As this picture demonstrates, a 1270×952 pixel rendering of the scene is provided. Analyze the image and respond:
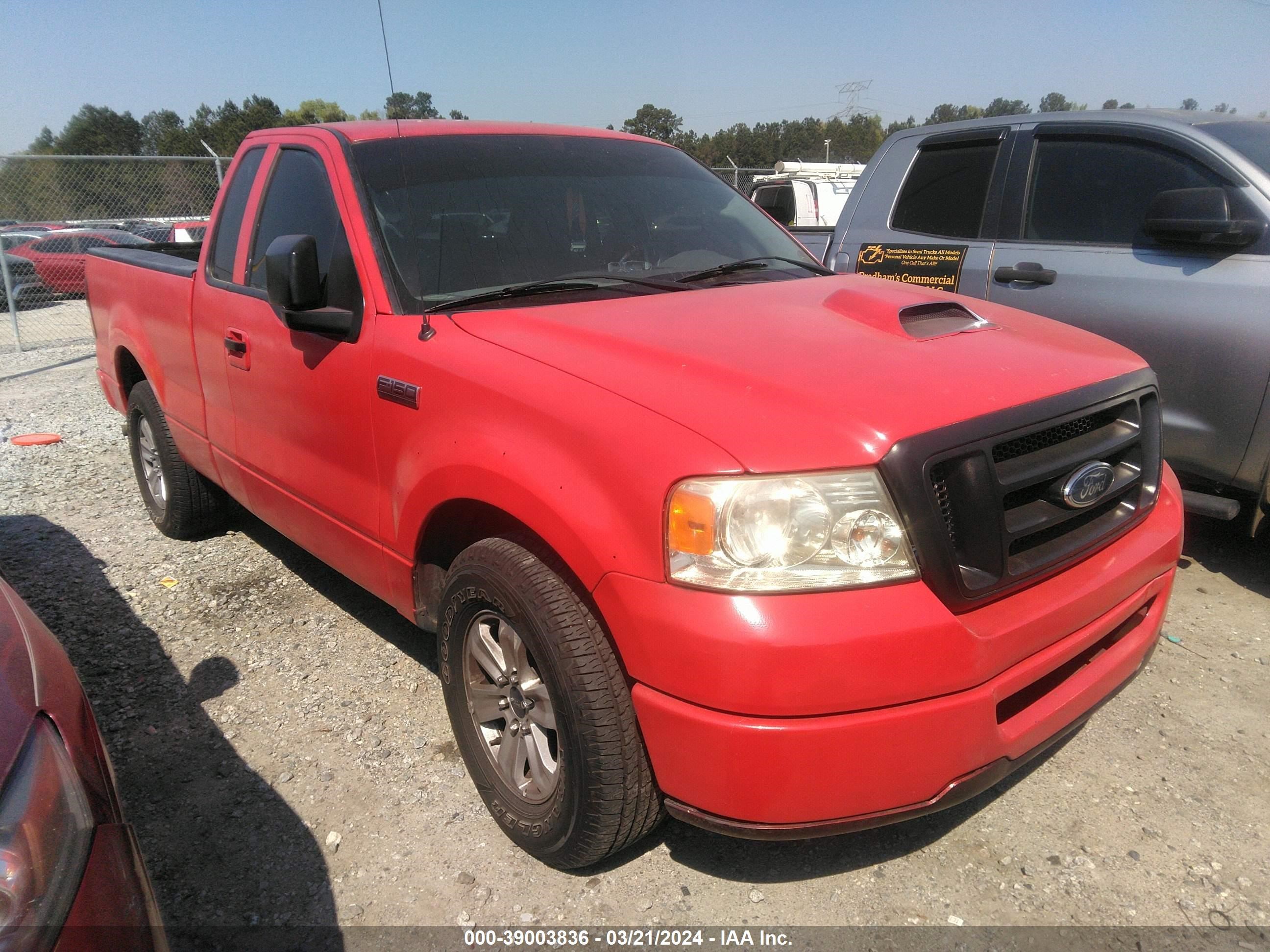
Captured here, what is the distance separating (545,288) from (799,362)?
0.95 metres

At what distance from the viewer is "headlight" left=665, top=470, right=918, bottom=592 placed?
1.82 meters

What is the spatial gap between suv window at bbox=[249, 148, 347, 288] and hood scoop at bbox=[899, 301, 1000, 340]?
1.78 metres

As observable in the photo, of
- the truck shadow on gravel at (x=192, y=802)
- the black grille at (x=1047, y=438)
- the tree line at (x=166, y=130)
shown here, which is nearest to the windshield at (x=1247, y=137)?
the black grille at (x=1047, y=438)

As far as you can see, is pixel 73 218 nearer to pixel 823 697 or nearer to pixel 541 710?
pixel 541 710

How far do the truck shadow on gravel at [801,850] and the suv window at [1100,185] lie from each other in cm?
262

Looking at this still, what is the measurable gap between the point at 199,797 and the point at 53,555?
8.22ft

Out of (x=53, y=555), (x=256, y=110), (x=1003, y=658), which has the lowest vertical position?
(x=53, y=555)

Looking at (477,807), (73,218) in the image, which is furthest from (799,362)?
(73,218)

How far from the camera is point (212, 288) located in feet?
12.2

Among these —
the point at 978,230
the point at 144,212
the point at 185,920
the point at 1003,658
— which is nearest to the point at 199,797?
the point at 185,920

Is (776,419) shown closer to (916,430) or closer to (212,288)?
(916,430)

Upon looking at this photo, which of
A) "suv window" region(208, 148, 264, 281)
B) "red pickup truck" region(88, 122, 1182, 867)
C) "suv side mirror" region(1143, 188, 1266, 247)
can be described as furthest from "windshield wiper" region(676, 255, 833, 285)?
"suv window" region(208, 148, 264, 281)

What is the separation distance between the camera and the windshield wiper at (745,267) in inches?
118

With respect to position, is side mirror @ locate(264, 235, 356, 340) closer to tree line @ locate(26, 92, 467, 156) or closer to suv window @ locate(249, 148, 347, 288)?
suv window @ locate(249, 148, 347, 288)
